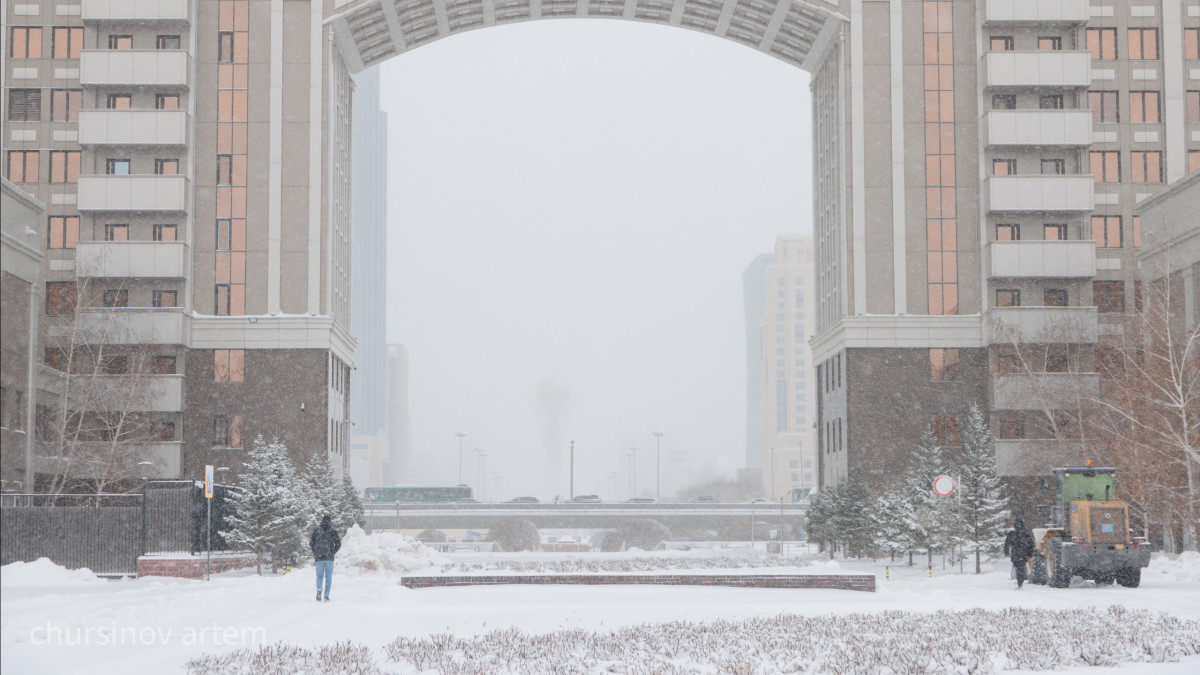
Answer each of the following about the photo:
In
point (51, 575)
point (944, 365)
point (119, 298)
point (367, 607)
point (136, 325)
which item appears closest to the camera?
point (367, 607)

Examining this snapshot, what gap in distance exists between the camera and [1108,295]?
6488 cm

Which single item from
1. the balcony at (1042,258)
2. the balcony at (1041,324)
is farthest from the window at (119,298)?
the balcony at (1042,258)

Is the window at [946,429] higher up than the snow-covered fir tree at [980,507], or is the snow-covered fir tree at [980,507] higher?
the window at [946,429]

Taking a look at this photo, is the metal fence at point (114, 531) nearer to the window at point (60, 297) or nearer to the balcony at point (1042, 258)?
the window at point (60, 297)

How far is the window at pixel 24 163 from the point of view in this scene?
A: 63969mm

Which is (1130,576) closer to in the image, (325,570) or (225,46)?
(325,570)

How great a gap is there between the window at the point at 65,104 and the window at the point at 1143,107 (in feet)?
186

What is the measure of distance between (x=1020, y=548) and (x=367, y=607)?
18.1 metres

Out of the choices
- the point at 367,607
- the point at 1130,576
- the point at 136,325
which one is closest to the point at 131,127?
the point at 136,325

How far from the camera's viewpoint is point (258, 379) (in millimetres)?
61938

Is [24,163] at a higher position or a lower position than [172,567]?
higher

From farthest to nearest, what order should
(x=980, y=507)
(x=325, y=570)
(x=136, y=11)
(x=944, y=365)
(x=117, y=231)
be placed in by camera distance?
(x=944, y=365) < (x=117, y=231) < (x=136, y=11) < (x=980, y=507) < (x=325, y=570)

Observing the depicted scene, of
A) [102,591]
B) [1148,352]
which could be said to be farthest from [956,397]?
[102,591]

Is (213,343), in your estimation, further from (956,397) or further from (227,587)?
(956,397)
